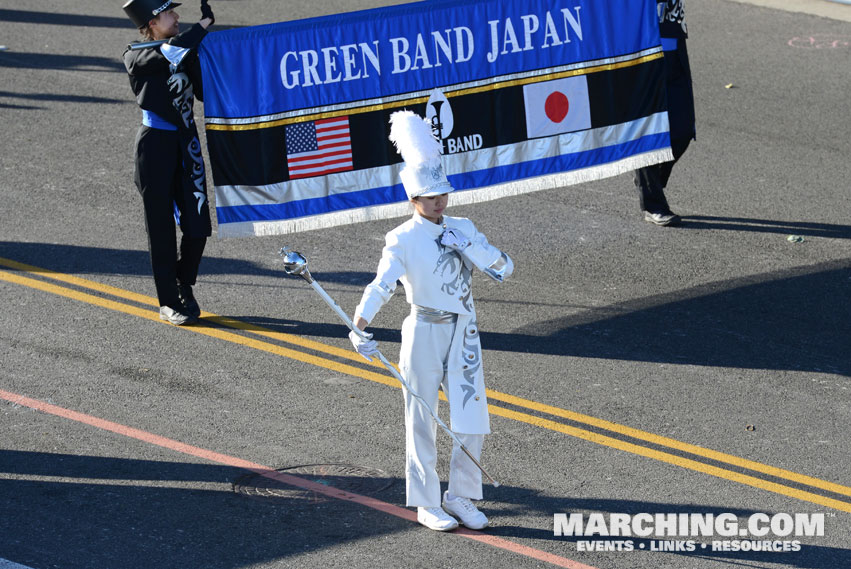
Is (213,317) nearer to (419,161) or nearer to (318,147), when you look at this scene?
(318,147)

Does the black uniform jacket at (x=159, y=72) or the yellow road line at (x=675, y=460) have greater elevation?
the black uniform jacket at (x=159, y=72)

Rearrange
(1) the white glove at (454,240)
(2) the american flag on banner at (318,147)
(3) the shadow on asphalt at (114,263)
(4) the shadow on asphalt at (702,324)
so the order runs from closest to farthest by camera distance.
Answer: (1) the white glove at (454,240), (4) the shadow on asphalt at (702,324), (2) the american flag on banner at (318,147), (3) the shadow on asphalt at (114,263)

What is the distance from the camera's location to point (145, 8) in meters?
8.50

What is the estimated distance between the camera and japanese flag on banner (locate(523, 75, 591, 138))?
9523mm

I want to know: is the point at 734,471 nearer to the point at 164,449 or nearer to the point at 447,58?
the point at 164,449

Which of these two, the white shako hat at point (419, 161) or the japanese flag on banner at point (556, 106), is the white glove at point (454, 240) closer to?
the white shako hat at point (419, 161)

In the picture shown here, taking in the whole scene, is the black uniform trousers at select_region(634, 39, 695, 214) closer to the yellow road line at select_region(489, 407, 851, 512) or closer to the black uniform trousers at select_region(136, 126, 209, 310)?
the yellow road line at select_region(489, 407, 851, 512)

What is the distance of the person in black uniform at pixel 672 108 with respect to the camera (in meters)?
10.3

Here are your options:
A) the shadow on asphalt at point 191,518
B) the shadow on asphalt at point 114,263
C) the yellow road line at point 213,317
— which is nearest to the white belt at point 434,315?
the shadow on asphalt at point 191,518

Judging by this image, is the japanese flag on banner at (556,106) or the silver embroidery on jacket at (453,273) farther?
the japanese flag on banner at (556,106)

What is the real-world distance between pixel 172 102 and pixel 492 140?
7.75ft

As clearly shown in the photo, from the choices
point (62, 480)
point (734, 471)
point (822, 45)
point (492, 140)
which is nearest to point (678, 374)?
point (734, 471)

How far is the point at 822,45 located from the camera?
1574cm

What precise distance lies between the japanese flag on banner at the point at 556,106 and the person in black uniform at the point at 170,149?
246cm
